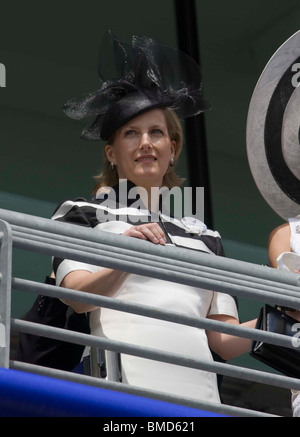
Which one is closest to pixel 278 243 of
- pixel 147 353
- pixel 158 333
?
pixel 158 333

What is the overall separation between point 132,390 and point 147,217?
0.85 metres

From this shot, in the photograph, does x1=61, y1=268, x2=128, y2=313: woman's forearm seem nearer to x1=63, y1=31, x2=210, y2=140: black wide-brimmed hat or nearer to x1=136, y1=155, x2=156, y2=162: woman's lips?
x1=136, y1=155, x2=156, y2=162: woman's lips

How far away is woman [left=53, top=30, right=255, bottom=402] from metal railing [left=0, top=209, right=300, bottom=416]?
6.6 inches

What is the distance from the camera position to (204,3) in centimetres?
659

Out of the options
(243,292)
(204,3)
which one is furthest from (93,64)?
(243,292)

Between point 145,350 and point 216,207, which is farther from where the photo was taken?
point 216,207

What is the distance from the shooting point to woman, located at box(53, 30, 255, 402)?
150 inches

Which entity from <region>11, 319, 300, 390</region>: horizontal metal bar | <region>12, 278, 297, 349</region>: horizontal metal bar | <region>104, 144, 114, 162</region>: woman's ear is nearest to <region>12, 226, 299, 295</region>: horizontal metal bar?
<region>12, 278, 297, 349</region>: horizontal metal bar

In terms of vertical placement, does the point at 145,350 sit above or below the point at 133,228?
below

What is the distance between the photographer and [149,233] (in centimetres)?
378

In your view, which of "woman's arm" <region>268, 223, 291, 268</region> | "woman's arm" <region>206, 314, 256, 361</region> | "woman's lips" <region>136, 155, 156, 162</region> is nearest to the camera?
"woman's arm" <region>206, 314, 256, 361</region>

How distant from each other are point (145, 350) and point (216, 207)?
3194mm

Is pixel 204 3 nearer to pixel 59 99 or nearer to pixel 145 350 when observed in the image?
pixel 59 99

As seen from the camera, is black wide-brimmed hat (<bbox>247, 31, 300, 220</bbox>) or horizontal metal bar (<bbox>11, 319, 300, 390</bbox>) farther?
black wide-brimmed hat (<bbox>247, 31, 300, 220</bbox>)
